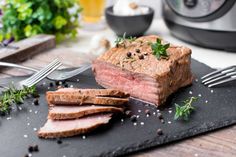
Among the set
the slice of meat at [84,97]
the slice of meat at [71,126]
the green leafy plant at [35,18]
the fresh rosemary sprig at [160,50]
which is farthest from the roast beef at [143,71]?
the green leafy plant at [35,18]

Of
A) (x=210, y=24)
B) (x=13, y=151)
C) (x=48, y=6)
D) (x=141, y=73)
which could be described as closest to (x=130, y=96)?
(x=141, y=73)

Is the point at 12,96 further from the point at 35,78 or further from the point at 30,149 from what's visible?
the point at 30,149

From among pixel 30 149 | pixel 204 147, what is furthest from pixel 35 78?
pixel 204 147

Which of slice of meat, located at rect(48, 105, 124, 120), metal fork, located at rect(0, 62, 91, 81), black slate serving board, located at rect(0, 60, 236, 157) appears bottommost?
black slate serving board, located at rect(0, 60, 236, 157)

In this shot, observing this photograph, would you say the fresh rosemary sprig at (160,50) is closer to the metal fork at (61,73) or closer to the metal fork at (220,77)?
the metal fork at (220,77)

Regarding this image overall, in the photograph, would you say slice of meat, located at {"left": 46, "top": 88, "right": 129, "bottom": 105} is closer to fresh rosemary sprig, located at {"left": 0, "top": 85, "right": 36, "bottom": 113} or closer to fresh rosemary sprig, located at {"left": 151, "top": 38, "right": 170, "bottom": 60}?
fresh rosemary sprig, located at {"left": 0, "top": 85, "right": 36, "bottom": 113}

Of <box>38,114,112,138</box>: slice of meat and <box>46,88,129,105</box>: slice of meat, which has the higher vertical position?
<box>46,88,129,105</box>: slice of meat

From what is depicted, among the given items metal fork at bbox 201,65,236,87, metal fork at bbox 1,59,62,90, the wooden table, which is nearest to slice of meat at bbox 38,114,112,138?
the wooden table

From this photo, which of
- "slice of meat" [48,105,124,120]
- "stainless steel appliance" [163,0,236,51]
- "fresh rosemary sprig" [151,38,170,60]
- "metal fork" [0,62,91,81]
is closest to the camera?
"slice of meat" [48,105,124,120]
